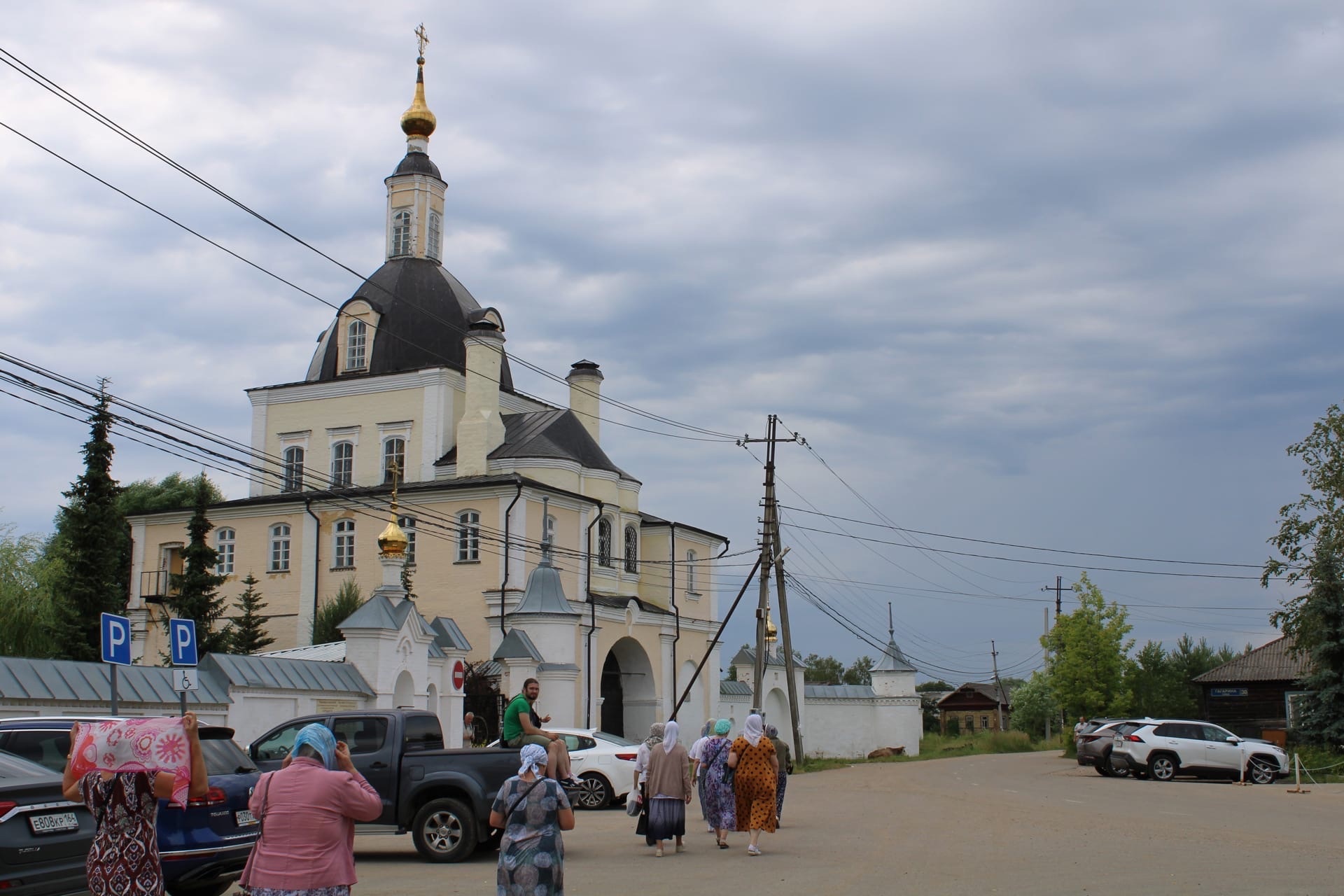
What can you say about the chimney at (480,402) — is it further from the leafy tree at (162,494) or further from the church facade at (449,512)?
the leafy tree at (162,494)

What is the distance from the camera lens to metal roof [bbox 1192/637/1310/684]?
48.2 m

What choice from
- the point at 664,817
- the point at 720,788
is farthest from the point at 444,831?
the point at 720,788

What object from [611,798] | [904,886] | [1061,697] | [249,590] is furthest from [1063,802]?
[249,590]

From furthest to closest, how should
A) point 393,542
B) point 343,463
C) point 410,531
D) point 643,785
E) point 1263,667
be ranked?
point 1263,667 < point 343,463 < point 410,531 < point 393,542 < point 643,785

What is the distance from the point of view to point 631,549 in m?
48.2

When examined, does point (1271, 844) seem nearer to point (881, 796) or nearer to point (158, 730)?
point (881, 796)

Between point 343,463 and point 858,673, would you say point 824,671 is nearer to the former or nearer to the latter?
point 858,673

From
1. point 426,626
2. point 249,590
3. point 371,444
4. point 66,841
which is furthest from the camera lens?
point 371,444

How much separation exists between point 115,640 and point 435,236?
37323mm

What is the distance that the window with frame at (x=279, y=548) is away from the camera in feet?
146

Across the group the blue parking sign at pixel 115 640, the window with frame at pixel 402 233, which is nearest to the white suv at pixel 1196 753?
the blue parking sign at pixel 115 640

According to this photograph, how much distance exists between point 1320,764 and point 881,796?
15743 mm

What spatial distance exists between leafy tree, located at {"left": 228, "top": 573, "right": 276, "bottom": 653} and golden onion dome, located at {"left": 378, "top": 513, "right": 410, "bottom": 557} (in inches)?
295

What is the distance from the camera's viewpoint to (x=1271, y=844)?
15.5m
